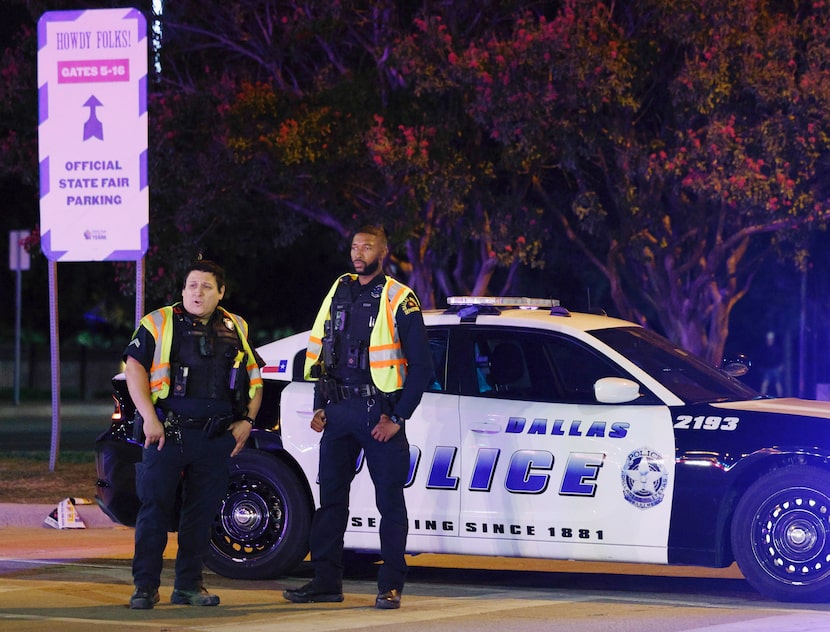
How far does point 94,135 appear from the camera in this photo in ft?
43.9

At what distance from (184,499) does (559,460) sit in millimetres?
2054

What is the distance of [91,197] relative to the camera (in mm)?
13352

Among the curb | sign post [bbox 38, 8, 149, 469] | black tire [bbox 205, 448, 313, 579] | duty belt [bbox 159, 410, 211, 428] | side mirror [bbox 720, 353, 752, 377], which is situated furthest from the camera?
sign post [bbox 38, 8, 149, 469]

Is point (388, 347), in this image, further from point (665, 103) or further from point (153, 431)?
point (665, 103)

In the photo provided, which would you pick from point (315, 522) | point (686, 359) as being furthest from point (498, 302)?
point (315, 522)

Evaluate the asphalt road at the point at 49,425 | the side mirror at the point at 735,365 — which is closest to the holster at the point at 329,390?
the side mirror at the point at 735,365

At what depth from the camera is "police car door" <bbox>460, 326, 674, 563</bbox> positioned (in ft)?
28.5

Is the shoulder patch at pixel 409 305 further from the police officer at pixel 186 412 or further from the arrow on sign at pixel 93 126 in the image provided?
the arrow on sign at pixel 93 126

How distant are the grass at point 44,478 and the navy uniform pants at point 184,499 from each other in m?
4.33

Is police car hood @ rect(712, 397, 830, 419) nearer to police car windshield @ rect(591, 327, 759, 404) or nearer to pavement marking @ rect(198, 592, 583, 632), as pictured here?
police car windshield @ rect(591, 327, 759, 404)

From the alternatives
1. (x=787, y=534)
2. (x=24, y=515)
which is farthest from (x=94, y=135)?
(x=787, y=534)

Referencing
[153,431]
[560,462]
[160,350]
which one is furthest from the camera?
[560,462]

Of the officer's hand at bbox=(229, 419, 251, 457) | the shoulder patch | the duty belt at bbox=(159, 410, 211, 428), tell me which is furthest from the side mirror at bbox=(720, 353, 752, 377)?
the duty belt at bbox=(159, 410, 211, 428)

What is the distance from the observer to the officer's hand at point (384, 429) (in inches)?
324
